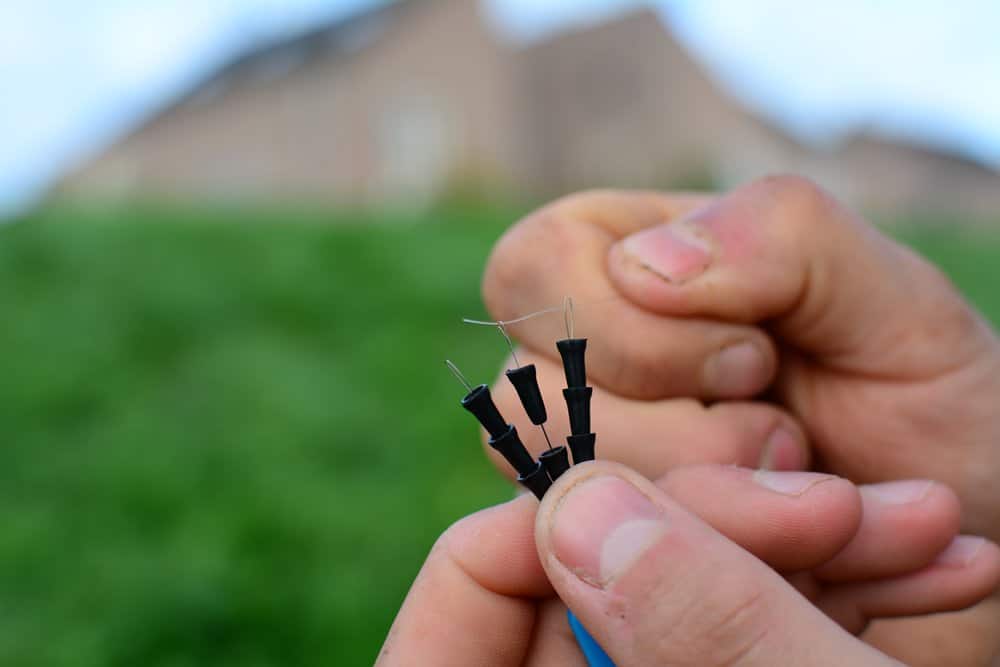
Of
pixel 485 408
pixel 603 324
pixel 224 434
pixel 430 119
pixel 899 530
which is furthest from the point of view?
pixel 430 119

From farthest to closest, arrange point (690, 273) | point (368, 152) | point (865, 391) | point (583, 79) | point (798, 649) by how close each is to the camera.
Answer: point (583, 79)
point (368, 152)
point (865, 391)
point (690, 273)
point (798, 649)

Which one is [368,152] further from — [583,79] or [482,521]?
[482,521]

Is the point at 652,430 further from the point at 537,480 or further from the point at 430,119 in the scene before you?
the point at 430,119

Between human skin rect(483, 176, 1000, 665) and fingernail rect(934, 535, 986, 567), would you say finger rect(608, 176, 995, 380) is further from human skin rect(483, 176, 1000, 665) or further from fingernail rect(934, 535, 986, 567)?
fingernail rect(934, 535, 986, 567)

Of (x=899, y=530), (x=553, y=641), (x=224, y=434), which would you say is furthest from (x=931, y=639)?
(x=224, y=434)

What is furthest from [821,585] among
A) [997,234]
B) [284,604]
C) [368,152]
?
[368,152]
